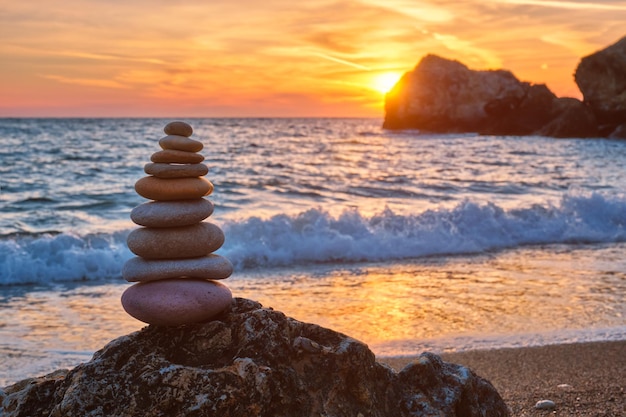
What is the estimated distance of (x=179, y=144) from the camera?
152 inches

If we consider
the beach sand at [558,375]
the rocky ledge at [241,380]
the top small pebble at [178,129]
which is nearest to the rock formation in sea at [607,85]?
the beach sand at [558,375]

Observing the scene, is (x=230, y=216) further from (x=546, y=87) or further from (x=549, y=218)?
(x=546, y=87)

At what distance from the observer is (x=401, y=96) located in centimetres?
8638

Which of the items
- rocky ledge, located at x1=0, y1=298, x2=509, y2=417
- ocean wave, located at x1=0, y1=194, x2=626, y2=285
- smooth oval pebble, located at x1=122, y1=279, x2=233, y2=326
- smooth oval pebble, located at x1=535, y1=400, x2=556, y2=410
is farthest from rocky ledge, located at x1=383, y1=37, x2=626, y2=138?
smooth oval pebble, located at x1=122, y1=279, x2=233, y2=326

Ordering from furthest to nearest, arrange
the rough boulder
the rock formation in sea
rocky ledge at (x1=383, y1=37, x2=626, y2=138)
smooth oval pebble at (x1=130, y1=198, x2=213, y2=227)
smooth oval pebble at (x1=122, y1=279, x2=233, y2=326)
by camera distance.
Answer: the rough boulder, rocky ledge at (x1=383, y1=37, x2=626, y2=138), the rock formation in sea, smooth oval pebble at (x1=130, y1=198, x2=213, y2=227), smooth oval pebble at (x1=122, y1=279, x2=233, y2=326)

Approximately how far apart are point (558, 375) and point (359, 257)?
672cm

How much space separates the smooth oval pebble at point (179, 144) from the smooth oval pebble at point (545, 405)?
10.4 feet

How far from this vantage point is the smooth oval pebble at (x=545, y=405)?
5148 mm

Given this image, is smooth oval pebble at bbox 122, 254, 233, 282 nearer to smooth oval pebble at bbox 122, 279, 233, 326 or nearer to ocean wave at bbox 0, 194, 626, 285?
smooth oval pebble at bbox 122, 279, 233, 326

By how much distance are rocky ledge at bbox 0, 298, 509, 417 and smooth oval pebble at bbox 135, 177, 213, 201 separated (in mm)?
644

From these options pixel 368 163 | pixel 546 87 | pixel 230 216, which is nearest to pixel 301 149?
pixel 368 163

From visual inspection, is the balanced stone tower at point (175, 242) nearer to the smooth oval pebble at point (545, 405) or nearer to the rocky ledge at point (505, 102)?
the smooth oval pebble at point (545, 405)

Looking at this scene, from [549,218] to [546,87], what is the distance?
2466 inches

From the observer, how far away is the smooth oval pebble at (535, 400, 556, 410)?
515 centimetres
